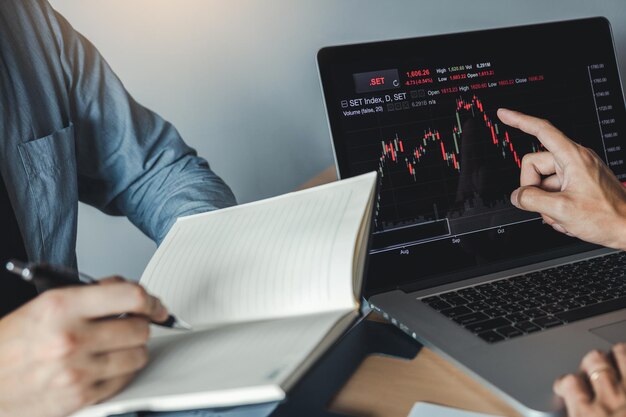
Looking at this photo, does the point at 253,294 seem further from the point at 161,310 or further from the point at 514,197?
the point at 514,197

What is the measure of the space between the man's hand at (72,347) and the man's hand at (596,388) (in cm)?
30

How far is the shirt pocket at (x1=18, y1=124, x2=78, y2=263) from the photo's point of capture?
820mm

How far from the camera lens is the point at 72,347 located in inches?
15.0

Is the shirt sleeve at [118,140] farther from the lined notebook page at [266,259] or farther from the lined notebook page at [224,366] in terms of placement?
the lined notebook page at [224,366]

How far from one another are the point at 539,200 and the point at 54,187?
0.66m

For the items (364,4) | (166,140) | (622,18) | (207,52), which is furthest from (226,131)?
(622,18)

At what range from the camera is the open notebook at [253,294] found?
0.38 metres

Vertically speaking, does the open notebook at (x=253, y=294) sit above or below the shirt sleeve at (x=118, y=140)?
below

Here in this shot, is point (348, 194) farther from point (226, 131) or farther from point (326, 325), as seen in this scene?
point (226, 131)

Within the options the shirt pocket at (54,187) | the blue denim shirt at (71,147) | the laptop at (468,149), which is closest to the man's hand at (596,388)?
the laptop at (468,149)

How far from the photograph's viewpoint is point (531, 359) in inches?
20.0

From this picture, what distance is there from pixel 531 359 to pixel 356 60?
41 centimetres

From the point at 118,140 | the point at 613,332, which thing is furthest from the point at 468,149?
the point at 118,140

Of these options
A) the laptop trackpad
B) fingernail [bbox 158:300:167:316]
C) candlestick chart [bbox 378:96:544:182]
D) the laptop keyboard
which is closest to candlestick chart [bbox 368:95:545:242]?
candlestick chart [bbox 378:96:544:182]
